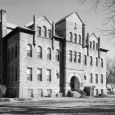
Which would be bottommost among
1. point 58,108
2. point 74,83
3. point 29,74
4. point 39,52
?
point 58,108

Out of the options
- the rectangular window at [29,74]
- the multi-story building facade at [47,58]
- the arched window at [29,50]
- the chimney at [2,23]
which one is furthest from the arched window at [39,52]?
the chimney at [2,23]

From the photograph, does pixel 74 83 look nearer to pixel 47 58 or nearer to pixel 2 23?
pixel 47 58

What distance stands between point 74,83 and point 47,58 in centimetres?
857

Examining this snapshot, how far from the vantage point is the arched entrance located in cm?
4441

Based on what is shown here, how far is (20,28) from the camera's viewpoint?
36625mm

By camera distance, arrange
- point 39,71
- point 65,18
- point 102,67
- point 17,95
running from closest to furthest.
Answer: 1. point 17,95
2. point 39,71
3. point 65,18
4. point 102,67

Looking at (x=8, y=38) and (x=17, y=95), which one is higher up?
(x=8, y=38)

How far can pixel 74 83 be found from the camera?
45250 millimetres

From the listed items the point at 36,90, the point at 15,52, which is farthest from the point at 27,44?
the point at 36,90

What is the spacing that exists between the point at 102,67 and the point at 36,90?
19.1 m

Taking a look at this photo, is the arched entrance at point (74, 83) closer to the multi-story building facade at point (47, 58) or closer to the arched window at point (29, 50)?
the multi-story building facade at point (47, 58)

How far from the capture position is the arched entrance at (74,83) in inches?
1748

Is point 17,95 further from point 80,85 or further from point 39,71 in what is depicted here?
point 80,85

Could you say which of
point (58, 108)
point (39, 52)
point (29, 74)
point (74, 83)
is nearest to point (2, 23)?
point (39, 52)
